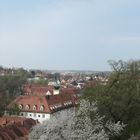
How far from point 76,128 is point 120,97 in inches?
361

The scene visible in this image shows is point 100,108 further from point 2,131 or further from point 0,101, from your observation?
point 0,101

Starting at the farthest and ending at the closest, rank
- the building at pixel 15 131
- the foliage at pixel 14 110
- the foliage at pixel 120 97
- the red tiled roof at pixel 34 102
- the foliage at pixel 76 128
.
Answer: the red tiled roof at pixel 34 102 → the foliage at pixel 14 110 → the building at pixel 15 131 → the foliage at pixel 120 97 → the foliage at pixel 76 128

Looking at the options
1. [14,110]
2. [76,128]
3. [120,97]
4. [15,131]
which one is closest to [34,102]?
[14,110]

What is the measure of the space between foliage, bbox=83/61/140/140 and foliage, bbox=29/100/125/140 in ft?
13.6

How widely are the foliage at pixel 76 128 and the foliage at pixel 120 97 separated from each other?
415 centimetres

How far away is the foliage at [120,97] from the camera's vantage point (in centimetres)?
2915

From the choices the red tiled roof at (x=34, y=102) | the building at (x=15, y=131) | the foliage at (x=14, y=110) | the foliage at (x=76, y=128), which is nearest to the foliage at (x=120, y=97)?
the foliage at (x=76, y=128)

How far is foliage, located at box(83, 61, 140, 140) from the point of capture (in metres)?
29.2

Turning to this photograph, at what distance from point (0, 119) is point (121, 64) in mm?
16823

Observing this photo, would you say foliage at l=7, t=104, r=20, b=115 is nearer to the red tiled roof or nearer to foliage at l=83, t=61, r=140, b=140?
the red tiled roof

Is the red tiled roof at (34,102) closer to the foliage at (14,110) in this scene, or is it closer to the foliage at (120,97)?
the foliage at (14,110)

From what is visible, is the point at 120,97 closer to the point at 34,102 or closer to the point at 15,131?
the point at 15,131

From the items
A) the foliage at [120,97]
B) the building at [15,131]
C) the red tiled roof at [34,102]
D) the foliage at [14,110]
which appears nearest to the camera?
the foliage at [120,97]

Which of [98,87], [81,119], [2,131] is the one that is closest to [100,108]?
[98,87]
